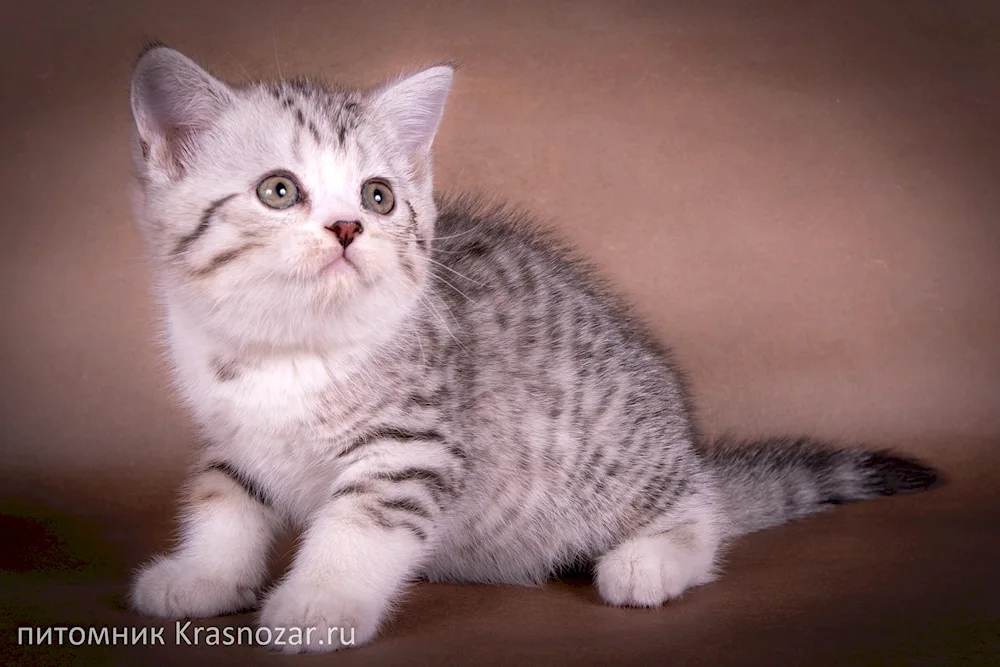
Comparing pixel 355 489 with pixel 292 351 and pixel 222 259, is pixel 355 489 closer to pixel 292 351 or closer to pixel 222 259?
pixel 292 351

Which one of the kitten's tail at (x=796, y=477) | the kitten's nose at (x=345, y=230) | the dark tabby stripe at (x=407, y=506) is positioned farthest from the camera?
the kitten's tail at (x=796, y=477)

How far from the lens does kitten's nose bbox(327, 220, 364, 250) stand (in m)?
2.50

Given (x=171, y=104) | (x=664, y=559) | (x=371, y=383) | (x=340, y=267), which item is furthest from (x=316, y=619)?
(x=171, y=104)

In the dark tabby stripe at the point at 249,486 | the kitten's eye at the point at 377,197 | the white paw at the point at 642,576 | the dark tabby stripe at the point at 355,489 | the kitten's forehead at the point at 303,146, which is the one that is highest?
the kitten's forehead at the point at 303,146

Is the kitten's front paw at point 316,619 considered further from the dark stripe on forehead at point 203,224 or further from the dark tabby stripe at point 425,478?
the dark stripe on forehead at point 203,224

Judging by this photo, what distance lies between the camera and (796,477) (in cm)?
354

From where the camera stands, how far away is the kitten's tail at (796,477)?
3.51 meters

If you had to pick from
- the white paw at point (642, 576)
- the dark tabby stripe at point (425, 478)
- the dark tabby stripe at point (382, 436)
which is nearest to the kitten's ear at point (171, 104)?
the dark tabby stripe at point (382, 436)

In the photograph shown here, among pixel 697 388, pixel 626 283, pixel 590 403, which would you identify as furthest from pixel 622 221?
pixel 590 403

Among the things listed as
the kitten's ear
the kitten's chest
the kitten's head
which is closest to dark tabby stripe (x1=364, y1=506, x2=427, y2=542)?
the kitten's chest

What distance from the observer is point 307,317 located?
102 inches

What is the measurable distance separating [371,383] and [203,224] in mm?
523

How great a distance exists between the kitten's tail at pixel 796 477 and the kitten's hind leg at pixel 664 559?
0.27m

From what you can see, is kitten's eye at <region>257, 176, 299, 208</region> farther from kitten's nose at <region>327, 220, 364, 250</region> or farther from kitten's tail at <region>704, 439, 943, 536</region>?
kitten's tail at <region>704, 439, 943, 536</region>
